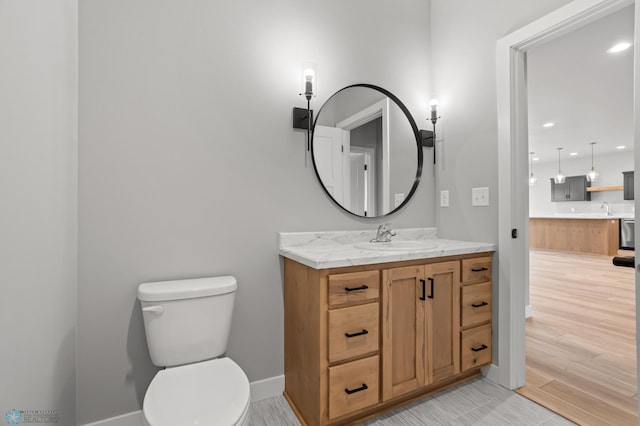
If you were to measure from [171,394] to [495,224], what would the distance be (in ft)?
6.40

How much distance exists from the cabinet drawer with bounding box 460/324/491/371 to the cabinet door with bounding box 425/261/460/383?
61 mm

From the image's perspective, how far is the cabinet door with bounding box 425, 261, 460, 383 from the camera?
5.51 ft

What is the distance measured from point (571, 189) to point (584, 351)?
29.5ft

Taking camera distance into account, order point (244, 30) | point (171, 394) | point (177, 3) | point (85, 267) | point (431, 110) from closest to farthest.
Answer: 1. point (171, 394)
2. point (85, 267)
3. point (177, 3)
4. point (244, 30)
5. point (431, 110)

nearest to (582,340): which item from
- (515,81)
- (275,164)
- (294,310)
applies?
(515,81)

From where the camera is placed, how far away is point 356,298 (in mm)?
1465

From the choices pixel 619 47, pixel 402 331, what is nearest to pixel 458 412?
pixel 402 331

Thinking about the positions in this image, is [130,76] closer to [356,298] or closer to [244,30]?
[244,30]

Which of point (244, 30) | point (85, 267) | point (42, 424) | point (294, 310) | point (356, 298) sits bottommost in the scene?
point (42, 424)

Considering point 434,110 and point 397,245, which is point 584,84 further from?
point 397,245

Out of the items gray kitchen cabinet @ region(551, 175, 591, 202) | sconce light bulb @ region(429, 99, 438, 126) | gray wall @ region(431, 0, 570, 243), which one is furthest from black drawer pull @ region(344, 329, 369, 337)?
gray kitchen cabinet @ region(551, 175, 591, 202)

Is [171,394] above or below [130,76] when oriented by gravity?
below

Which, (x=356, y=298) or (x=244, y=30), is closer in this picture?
(x=356, y=298)

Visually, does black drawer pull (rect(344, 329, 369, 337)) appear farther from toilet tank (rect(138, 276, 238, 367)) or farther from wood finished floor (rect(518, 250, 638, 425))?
wood finished floor (rect(518, 250, 638, 425))
